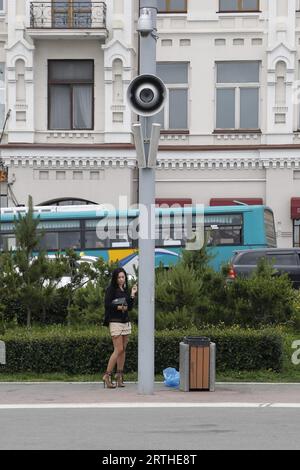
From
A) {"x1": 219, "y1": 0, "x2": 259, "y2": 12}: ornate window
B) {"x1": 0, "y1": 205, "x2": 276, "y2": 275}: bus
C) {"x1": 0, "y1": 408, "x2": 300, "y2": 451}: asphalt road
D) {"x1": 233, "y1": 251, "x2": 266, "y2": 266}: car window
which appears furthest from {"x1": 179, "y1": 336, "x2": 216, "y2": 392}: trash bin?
{"x1": 219, "y1": 0, "x2": 259, "y2": 12}: ornate window

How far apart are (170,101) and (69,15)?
5.30 meters

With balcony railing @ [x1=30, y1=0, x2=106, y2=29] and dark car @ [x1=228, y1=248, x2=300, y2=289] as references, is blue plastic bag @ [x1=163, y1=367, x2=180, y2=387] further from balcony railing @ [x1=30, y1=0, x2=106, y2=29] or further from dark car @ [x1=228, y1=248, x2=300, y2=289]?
balcony railing @ [x1=30, y1=0, x2=106, y2=29]

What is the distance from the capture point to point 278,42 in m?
41.5

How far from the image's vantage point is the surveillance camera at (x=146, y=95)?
15141 mm

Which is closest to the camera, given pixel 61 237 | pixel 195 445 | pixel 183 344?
pixel 195 445

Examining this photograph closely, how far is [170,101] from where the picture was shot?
42812 mm

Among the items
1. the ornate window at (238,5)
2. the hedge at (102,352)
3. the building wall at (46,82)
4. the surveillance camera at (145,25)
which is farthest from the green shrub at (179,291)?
the ornate window at (238,5)

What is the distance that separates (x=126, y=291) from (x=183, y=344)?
122 cm

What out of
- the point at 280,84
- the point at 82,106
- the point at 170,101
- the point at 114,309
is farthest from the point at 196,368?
the point at 170,101

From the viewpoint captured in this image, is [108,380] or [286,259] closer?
[108,380]

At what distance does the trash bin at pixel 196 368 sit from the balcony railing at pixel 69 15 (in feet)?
89.7

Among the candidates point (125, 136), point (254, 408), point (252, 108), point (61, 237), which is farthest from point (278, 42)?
point (254, 408)

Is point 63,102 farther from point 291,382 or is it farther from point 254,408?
point 254,408

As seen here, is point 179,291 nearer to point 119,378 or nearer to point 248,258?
point 119,378
